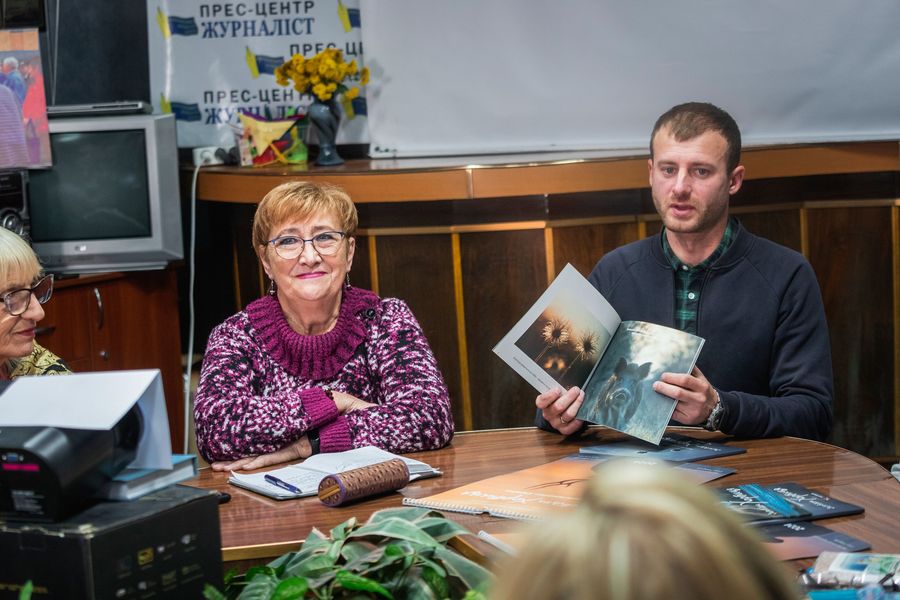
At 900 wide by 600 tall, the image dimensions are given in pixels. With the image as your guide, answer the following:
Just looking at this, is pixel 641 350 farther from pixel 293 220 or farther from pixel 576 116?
pixel 576 116

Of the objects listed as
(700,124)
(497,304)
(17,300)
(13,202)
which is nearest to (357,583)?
(17,300)

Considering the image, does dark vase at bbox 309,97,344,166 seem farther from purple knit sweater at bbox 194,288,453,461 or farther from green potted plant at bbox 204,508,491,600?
green potted plant at bbox 204,508,491,600

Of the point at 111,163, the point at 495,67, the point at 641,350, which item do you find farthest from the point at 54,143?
the point at 641,350

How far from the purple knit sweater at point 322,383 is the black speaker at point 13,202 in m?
1.80

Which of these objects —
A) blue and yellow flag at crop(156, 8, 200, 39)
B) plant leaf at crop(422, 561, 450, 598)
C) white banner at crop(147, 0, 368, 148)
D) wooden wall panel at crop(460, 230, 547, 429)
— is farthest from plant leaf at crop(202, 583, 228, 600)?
blue and yellow flag at crop(156, 8, 200, 39)

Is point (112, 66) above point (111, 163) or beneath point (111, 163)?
above

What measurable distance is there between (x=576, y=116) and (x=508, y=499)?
2644 mm

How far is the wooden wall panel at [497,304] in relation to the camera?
409cm

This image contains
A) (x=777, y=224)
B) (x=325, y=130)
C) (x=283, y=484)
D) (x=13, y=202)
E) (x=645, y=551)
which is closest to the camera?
(x=645, y=551)

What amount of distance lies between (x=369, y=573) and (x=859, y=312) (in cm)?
309

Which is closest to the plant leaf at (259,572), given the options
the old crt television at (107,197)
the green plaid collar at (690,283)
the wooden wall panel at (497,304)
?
the green plaid collar at (690,283)

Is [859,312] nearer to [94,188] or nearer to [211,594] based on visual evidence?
[94,188]

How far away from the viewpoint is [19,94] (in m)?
4.06

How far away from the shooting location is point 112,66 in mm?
4996
